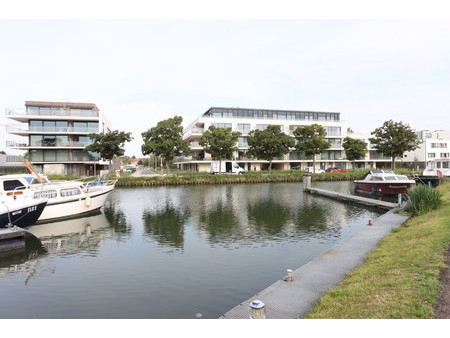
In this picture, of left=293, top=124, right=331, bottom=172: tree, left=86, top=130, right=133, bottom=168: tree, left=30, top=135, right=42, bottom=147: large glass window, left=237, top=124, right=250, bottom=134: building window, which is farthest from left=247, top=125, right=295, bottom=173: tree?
left=30, top=135, right=42, bottom=147: large glass window

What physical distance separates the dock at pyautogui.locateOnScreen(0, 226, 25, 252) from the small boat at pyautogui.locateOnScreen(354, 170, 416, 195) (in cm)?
2871

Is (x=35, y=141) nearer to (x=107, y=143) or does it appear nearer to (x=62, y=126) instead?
(x=62, y=126)

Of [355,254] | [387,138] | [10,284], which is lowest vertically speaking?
[10,284]

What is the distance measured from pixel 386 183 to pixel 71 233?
2677cm

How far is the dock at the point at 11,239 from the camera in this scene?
1277 centimetres

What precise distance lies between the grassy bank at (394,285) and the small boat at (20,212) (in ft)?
48.9

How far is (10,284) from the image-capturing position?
953 centimetres

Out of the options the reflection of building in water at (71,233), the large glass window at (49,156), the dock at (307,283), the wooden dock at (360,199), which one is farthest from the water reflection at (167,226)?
the large glass window at (49,156)

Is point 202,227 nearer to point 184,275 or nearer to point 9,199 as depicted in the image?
point 184,275

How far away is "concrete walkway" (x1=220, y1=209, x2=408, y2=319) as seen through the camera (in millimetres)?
6305

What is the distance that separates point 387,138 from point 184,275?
6079cm

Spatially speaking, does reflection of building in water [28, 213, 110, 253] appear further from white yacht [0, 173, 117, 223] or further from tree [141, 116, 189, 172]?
tree [141, 116, 189, 172]

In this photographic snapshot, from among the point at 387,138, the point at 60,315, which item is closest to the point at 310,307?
the point at 60,315

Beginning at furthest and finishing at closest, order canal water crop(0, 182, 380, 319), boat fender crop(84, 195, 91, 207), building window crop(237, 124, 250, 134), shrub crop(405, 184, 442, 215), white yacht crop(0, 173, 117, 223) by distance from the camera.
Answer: building window crop(237, 124, 250, 134) < boat fender crop(84, 195, 91, 207) < white yacht crop(0, 173, 117, 223) < shrub crop(405, 184, 442, 215) < canal water crop(0, 182, 380, 319)
